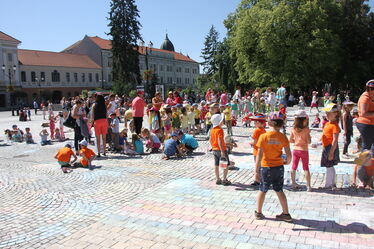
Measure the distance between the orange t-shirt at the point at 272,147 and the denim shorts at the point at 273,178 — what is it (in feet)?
0.23

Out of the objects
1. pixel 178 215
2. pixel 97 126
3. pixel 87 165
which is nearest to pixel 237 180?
pixel 178 215

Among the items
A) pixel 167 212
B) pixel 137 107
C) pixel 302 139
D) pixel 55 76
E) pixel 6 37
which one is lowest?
pixel 167 212

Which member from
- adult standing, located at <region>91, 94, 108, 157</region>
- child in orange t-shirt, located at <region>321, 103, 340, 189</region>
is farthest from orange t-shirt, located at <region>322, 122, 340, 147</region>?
adult standing, located at <region>91, 94, 108, 157</region>

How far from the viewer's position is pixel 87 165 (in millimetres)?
8828

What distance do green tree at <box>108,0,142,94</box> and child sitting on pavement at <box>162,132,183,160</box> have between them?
127 ft

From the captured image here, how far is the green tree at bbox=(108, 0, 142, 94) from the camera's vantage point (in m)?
47.4

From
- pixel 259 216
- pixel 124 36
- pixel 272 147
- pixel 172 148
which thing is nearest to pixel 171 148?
pixel 172 148

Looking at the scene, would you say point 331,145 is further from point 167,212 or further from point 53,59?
point 53,59

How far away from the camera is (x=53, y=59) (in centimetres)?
6794

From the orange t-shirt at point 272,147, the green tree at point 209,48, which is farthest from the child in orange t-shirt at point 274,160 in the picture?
the green tree at point 209,48

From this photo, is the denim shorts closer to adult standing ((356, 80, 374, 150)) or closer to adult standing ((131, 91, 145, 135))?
adult standing ((356, 80, 374, 150))

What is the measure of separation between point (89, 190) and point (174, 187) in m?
1.73

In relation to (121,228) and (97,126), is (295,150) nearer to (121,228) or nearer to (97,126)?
(121,228)

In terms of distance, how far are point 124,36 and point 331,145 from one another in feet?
148
